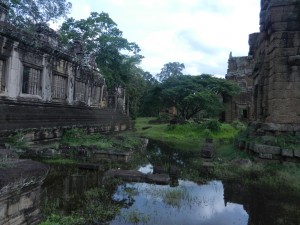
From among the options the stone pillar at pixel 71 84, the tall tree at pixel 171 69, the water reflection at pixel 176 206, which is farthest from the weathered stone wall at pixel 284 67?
the tall tree at pixel 171 69

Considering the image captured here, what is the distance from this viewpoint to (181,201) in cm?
623

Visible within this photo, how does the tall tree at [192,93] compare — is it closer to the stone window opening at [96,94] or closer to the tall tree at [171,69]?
the stone window opening at [96,94]

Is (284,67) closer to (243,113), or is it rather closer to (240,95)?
(240,95)

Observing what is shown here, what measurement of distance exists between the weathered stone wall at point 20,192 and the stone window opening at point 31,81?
30.5 ft

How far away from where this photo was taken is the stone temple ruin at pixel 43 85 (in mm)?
10555

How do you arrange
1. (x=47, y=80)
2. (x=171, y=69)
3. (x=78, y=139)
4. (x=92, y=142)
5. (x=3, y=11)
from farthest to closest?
(x=171, y=69) < (x=47, y=80) < (x=78, y=139) < (x=92, y=142) < (x=3, y=11)

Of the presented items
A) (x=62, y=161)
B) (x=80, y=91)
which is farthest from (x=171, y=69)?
(x=62, y=161)

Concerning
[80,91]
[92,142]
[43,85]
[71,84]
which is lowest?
[92,142]

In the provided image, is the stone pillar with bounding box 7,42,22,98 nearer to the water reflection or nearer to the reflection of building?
the water reflection

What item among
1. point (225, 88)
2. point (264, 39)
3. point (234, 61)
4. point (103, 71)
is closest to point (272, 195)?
point (264, 39)

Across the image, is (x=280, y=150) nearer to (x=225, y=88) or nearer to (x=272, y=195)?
(x=272, y=195)

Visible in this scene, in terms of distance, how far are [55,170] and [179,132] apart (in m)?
18.6

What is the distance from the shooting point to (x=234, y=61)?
4331 cm

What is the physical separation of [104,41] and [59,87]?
34.7 feet
